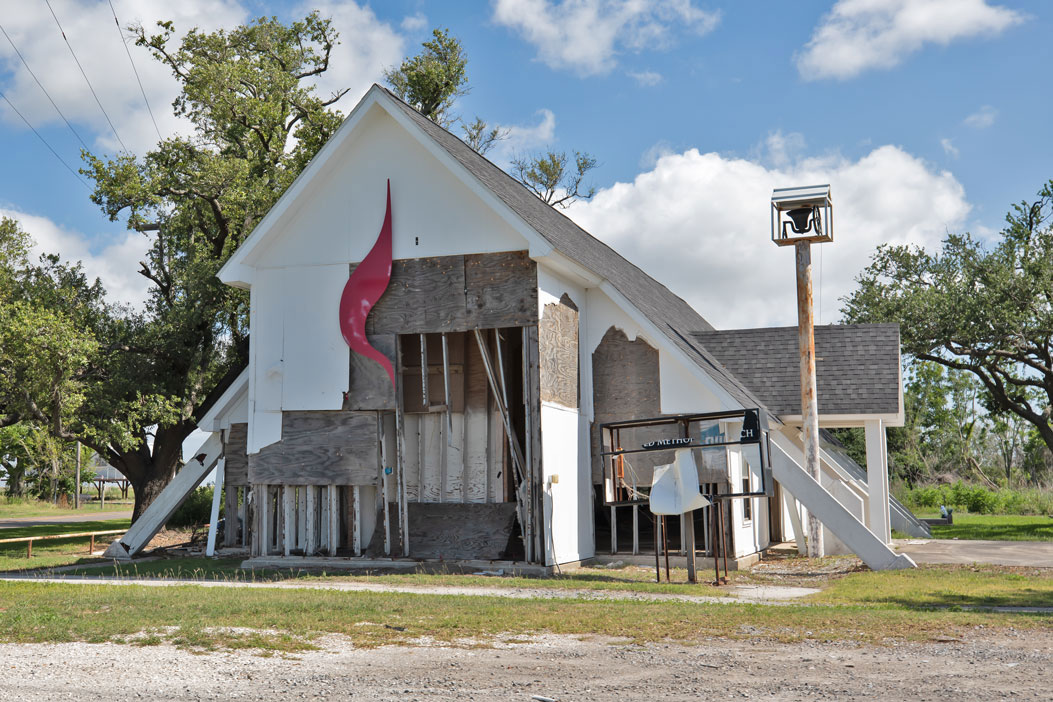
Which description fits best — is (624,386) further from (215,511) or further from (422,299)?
(215,511)

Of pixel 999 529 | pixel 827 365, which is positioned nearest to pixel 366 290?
pixel 827 365

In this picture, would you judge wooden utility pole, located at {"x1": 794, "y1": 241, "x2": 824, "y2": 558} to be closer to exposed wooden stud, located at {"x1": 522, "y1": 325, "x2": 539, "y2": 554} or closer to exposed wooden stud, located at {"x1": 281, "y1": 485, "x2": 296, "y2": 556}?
exposed wooden stud, located at {"x1": 522, "y1": 325, "x2": 539, "y2": 554}

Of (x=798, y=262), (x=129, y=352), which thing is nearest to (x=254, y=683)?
(x=798, y=262)

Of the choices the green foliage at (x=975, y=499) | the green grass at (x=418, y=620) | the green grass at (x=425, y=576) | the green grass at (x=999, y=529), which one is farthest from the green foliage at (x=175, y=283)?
the green foliage at (x=975, y=499)

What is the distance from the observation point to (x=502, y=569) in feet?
54.6

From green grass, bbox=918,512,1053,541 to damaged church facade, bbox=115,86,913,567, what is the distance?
6.85 m

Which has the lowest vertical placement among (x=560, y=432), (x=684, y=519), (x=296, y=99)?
(x=684, y=519)

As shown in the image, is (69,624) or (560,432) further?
(560,432)

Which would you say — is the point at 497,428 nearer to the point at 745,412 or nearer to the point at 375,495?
the point at 375,495

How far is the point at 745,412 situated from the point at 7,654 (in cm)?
1044

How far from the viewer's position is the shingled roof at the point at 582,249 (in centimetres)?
1805

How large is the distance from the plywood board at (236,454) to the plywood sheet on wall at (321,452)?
1862mm

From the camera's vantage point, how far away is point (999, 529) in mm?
27656

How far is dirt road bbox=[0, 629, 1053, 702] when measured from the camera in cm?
699
